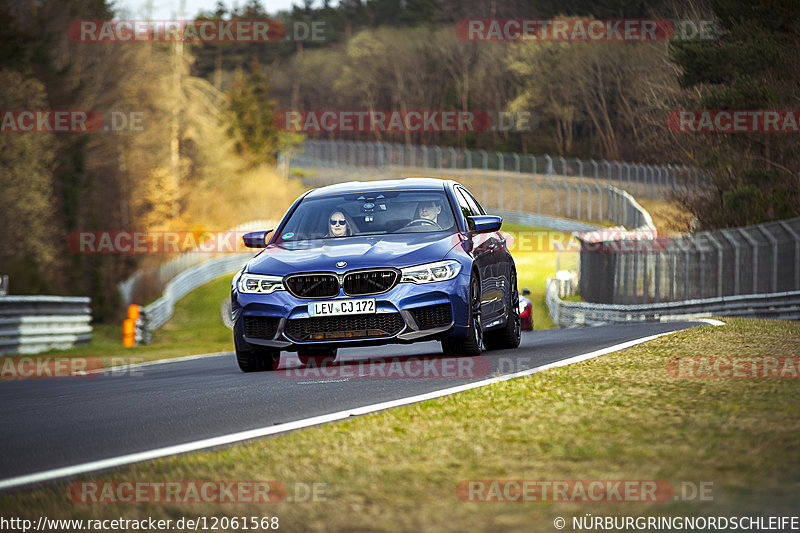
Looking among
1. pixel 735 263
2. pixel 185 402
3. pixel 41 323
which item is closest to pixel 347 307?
pixel 185 402

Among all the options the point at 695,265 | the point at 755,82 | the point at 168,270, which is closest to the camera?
the point at 695,265

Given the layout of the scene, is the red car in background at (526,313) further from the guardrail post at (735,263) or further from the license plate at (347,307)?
the license plate at (347,307)

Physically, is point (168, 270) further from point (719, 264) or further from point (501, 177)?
point (719, 264)

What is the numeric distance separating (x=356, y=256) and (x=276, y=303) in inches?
33.2

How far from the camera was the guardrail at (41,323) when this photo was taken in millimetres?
21734

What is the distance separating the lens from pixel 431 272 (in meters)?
11.3

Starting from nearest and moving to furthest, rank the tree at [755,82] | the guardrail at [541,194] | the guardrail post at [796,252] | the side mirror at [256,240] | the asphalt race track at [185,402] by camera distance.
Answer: the asphalt race track at [185,402]
the side mirror at [256,240]
the guardrail post at [796,252]
the tree at [755,82]
the guardrail at [541,194]

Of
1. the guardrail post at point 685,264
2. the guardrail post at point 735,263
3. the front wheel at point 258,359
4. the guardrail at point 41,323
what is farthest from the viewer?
the guardrail post at point 685,264

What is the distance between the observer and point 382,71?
12700cm

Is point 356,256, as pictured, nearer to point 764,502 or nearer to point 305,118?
point 764,502

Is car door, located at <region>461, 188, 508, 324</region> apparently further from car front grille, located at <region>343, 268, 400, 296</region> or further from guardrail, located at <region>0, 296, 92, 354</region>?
guardrail, located at <region>0, 296, 92, 354</region>

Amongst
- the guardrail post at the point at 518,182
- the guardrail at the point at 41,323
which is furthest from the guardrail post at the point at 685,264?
Answer: the guardrail post at the point at 518,182

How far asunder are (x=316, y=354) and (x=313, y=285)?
4.24 ft

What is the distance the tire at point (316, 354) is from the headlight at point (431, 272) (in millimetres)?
1206
